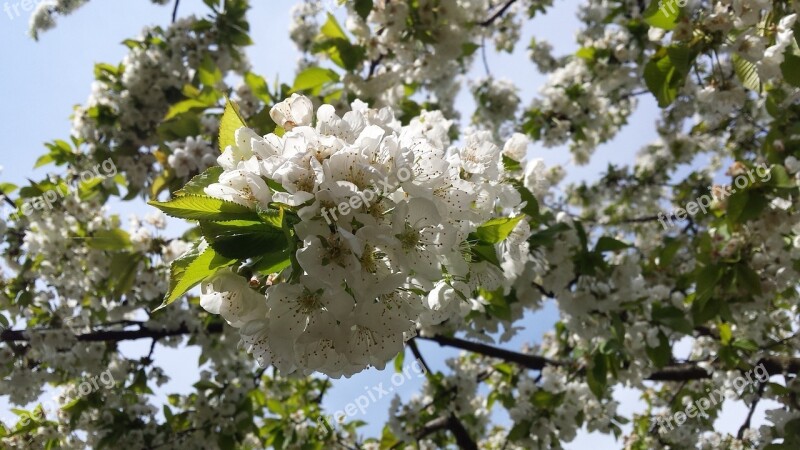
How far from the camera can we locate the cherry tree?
3.99ft

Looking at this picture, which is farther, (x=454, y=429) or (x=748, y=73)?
(x=454, y=429)

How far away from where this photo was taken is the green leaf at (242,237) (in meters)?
1.18

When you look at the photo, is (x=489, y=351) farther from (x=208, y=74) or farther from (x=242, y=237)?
(x=242, y=237)

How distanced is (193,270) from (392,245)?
0.47 m

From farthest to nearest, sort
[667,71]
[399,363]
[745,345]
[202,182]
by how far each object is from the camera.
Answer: [399,363] → [745,345] → [667,71] → [202,182]

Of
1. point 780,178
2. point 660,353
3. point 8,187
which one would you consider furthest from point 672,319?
point 8,187

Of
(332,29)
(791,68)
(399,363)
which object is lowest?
(791,68)

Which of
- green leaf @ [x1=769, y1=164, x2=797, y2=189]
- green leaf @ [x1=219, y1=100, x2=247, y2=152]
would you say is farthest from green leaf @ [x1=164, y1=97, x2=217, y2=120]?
green leaf @ [x1=769, y1=164, x2=797, y2=189]

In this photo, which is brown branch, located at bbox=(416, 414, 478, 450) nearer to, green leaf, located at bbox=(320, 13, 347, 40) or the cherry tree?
the cherry tree

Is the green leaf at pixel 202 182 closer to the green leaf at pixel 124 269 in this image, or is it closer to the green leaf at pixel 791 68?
the green leaf at pixel 791 68

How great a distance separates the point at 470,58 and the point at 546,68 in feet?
4.74

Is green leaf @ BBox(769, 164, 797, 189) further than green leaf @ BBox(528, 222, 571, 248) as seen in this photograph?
Yes

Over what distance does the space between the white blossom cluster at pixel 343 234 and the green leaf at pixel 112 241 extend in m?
2.65

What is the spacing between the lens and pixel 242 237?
3.91ft
